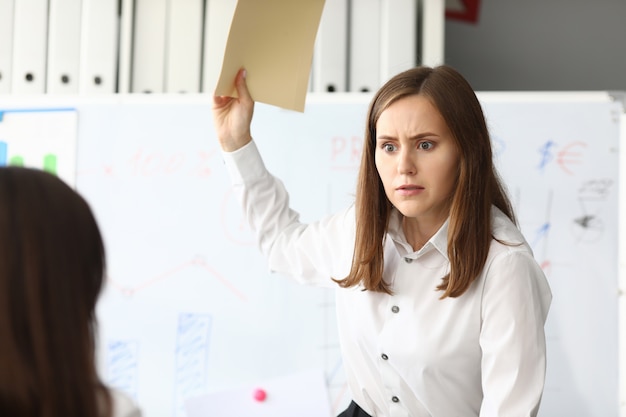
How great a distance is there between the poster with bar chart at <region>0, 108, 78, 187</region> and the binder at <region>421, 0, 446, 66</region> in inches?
39.1

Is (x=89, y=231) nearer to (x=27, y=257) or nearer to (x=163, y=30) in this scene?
(x=27, y=257)

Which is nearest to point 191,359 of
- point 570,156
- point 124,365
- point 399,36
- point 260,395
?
point 124,365

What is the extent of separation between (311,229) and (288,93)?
250 millimetres

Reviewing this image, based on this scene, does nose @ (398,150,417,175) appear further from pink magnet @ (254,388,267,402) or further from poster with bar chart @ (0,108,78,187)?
poster with bar chart @ (0,108,78,187)

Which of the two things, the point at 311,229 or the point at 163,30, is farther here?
the point at 163,30

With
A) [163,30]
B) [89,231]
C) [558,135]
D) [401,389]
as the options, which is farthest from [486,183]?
[163,30]

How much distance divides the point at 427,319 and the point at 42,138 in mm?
1367

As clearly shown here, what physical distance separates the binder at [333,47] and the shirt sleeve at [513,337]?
1.05 m

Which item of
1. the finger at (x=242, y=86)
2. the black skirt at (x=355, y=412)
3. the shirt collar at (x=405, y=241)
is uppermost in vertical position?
the finger at (x=242, y=86)

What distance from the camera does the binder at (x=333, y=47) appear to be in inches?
78.7

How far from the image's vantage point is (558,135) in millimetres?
1921

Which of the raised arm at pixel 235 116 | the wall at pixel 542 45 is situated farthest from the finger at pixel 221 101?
the wall at pixel 542 45

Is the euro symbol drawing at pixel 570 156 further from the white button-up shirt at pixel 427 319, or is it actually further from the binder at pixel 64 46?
the binder at pixel 64 46

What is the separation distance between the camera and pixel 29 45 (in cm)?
203
